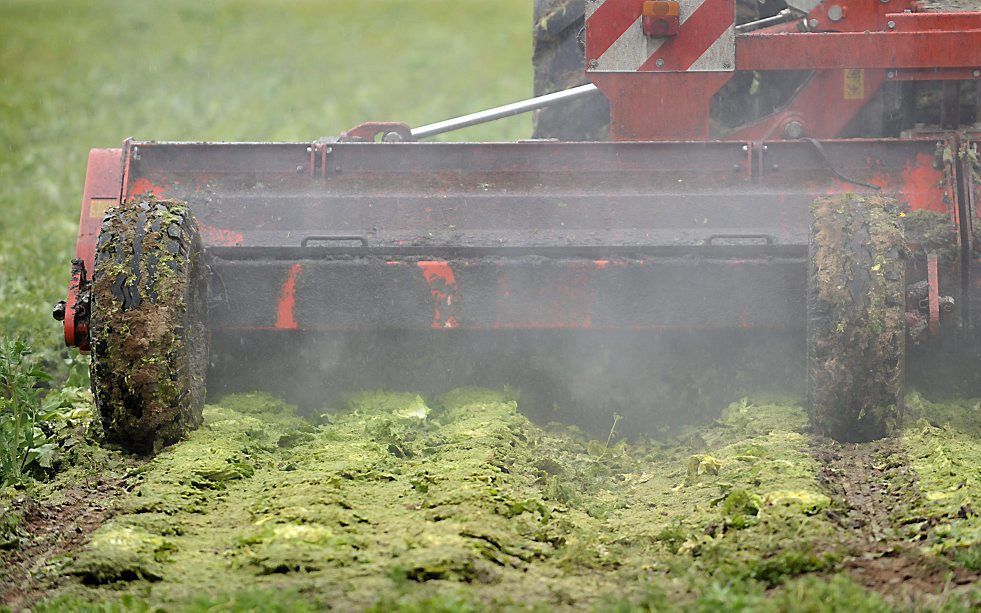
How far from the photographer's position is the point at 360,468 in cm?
445

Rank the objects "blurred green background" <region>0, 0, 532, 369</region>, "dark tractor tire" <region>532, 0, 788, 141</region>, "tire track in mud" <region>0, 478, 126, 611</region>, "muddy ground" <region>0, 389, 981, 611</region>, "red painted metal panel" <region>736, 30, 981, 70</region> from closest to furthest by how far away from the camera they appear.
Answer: "muddy ground" <region>0, 389, 981, 611</region> < "tire track in mud" <region>0, 478, 126, 611</region> < "red painted metal panel" <region>736, 30, 981, 70</region> < "dark tractor tire" <region>532, 0, 788, 141</region> < "blurred green background" <region>0, 0, 532, 369</region>

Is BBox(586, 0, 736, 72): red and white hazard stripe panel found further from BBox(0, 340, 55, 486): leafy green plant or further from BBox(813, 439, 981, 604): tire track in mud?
BBox(0, 340, 55, 486): leafy green plant

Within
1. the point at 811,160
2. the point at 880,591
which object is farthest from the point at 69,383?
the point at 880,591

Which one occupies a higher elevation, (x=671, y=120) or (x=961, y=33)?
(x=961, y=33)

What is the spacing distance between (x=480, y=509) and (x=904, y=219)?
2.47 m

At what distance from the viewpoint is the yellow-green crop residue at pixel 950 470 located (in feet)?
12.0

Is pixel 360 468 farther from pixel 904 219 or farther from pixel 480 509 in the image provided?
pixel 904 219

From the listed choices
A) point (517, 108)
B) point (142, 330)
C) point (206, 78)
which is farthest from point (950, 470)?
point (206, 78)

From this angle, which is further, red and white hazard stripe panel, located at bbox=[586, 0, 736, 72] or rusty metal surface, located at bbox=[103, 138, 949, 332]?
red and white hazard stripe panel, located at bbox=[586, 0, 736, 72]

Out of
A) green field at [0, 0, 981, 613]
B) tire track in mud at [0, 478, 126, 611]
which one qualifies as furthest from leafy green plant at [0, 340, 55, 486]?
tire track in mud at [0, 478, 126, 611]

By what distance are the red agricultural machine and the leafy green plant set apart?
0.24 meters

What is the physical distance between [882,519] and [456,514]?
1.22 metres

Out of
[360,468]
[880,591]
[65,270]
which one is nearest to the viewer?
[880,591]

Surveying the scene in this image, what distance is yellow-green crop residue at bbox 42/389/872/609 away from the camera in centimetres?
345
